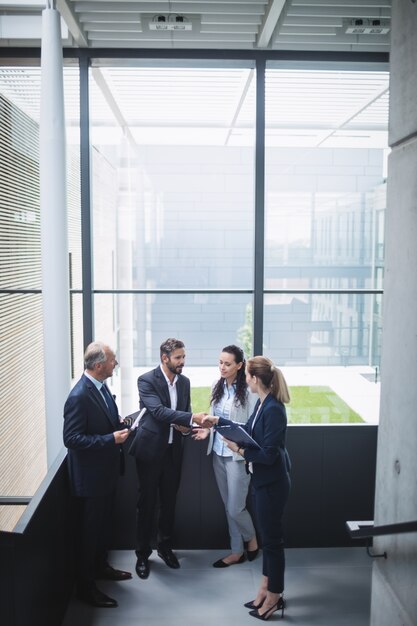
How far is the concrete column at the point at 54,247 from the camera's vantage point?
4.74 meters

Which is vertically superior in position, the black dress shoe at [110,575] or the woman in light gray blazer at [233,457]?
the woman in light gray blazer at [233,457]

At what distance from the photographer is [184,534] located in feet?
16.6

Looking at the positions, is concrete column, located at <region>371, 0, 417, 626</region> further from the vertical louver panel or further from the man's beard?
the vertical louver panel

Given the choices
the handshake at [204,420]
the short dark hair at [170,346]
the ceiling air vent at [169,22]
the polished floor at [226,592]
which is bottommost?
the polished floor at [226,592]

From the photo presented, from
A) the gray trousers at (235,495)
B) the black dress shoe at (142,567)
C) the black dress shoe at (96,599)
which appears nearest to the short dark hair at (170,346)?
the gray trousers at (235,495)

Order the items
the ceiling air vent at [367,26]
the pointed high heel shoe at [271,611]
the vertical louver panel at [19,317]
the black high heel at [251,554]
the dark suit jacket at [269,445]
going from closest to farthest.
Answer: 1. the dark suit jacket at [269,445]
2. the pointed high heel shoe at [271,611]
3. the ceiling air vent at [367,26]
4. the black high heel at [251,554]
5. the vertical louver panel at [19,317]

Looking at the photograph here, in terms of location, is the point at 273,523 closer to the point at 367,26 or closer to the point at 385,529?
the point at 385,529

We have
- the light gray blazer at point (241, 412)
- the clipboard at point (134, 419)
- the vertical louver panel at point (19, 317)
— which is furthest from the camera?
the vertical louver panel at point (19, 317)

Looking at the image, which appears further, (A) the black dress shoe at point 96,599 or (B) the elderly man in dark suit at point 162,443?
(B) the elderly man in dark suit at point 162,443

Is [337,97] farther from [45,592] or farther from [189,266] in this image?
[45,592]

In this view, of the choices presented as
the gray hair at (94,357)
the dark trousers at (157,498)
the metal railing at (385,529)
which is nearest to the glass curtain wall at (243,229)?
the dark trousers at (157,498)

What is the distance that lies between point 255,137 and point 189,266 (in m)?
1.37

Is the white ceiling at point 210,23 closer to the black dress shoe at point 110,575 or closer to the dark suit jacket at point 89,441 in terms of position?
the dark suit jacket at point 89,441

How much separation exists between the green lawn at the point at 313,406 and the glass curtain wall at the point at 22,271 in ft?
4.38
